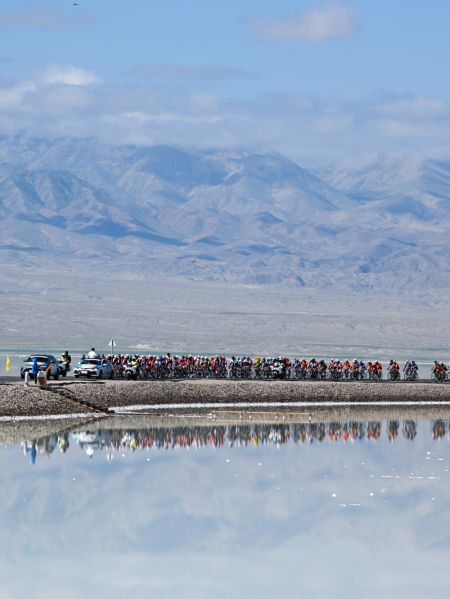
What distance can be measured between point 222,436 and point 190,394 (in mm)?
18837

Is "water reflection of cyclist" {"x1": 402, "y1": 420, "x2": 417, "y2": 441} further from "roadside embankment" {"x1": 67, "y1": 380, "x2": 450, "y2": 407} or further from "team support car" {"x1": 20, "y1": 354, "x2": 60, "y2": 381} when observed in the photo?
"team support car" {"x1": 20, "y1": 354, "x2": 60, "y2": 381}

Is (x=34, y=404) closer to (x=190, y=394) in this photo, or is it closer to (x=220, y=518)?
(x=190, y=394)

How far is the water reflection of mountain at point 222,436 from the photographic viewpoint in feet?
180

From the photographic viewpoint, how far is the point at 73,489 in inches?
1697

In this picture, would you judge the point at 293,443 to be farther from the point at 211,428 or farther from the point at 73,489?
the point at 73,489

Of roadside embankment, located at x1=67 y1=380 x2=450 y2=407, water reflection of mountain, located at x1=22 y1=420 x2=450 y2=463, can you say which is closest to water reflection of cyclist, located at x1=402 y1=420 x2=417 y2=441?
water reflection of mountain, located at x1=22 y1=420 x2=450 y2=463

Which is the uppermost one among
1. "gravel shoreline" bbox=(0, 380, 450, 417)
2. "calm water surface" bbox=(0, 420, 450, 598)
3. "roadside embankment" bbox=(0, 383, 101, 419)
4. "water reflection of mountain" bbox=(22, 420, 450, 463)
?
"gravel shoreline" bbox=(0, 380, 450, 417)

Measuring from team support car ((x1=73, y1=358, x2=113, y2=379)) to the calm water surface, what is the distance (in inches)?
1005

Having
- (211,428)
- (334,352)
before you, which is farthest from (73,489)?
(334,352)

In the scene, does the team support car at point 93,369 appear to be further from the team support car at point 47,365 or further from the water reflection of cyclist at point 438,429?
the water reflection of cyclist at point 438,429

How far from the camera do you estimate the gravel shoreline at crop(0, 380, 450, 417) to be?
66.9m

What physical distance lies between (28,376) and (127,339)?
119 m

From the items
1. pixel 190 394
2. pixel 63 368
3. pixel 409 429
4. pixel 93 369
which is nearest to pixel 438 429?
pixel 409 429

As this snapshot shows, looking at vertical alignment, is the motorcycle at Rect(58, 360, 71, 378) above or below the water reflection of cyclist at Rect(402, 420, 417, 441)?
above
